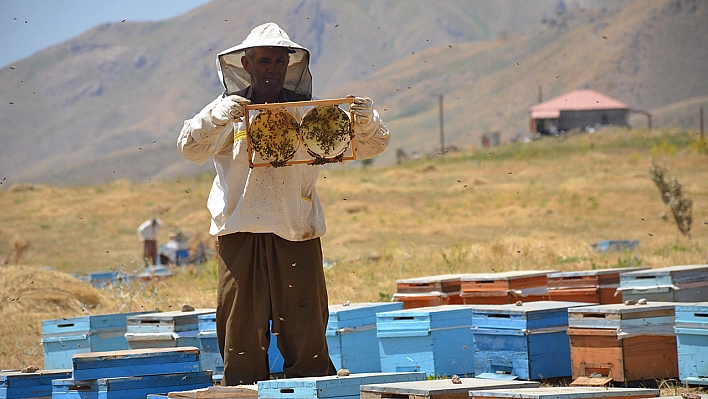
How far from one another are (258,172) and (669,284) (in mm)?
4021

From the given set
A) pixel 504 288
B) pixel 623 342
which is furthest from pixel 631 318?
pixel 504 288

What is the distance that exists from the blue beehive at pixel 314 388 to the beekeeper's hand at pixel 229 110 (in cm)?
141

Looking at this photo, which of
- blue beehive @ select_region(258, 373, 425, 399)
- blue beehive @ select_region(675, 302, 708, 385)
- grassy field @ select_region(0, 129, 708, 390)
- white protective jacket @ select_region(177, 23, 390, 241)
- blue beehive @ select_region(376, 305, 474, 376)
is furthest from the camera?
grassy field @ select_region(0, 129, 708, 390)

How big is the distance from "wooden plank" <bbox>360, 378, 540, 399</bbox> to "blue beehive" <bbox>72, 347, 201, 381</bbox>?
153cm

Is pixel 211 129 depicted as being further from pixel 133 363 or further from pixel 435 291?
pixel 435 291

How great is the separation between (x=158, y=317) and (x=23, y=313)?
495cm

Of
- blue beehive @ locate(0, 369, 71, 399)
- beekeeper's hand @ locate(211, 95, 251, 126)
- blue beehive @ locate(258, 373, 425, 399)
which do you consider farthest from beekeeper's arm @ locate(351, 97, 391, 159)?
blue beehive @ locate(0, 369, 71, 399)

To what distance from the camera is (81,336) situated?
7508 mm

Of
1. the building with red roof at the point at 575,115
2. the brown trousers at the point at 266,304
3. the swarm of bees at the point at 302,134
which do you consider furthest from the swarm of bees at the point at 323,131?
the building with red roof at the point at 575,115

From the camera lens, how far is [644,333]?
6.29 metres

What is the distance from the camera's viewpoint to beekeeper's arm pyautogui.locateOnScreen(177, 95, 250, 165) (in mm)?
4910

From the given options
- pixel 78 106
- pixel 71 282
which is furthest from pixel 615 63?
pixel 78 106

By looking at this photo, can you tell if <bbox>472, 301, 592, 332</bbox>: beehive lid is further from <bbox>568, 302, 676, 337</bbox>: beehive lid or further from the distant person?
the distant person

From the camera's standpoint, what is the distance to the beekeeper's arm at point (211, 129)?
16.1 ft
